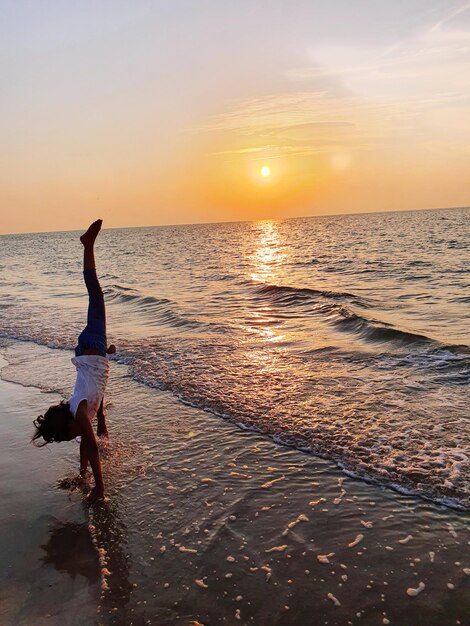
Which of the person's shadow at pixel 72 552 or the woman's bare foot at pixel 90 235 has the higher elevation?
the woman's bare foot at pixel 90 235

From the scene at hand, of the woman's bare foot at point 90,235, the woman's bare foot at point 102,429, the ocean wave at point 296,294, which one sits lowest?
the woman's bare foot at point 102,429

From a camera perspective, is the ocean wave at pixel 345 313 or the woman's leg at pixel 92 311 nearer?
the woman's leg at pixel 92 311

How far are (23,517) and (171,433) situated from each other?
8.02 ft

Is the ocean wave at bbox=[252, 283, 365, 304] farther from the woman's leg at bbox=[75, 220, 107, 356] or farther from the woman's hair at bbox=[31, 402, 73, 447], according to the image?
the woman's hair at bbox=[31, 402, 73, 447]

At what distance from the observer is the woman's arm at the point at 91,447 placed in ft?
17.1

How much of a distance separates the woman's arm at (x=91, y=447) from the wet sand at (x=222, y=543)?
18 centimetres

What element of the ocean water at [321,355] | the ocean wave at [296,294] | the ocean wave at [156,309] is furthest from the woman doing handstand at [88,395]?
the ocean wave at [296,294]

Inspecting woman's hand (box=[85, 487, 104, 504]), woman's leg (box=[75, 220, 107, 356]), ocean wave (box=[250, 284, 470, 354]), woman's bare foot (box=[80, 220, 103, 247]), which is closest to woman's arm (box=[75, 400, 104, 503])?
woman's hand (box=[85, 487, 104, 504])

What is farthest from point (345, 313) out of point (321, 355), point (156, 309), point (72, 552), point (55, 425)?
point (72, 552)

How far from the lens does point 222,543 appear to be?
4547 mm

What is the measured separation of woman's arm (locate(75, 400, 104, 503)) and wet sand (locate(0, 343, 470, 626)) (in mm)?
177

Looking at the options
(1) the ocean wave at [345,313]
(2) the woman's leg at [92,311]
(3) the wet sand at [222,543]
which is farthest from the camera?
(1) the ocean wave at [345,313]

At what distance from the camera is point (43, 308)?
21.0 m

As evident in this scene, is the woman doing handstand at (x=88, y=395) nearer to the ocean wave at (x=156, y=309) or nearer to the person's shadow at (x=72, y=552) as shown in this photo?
the person's shadow at (x=72, y=552)
